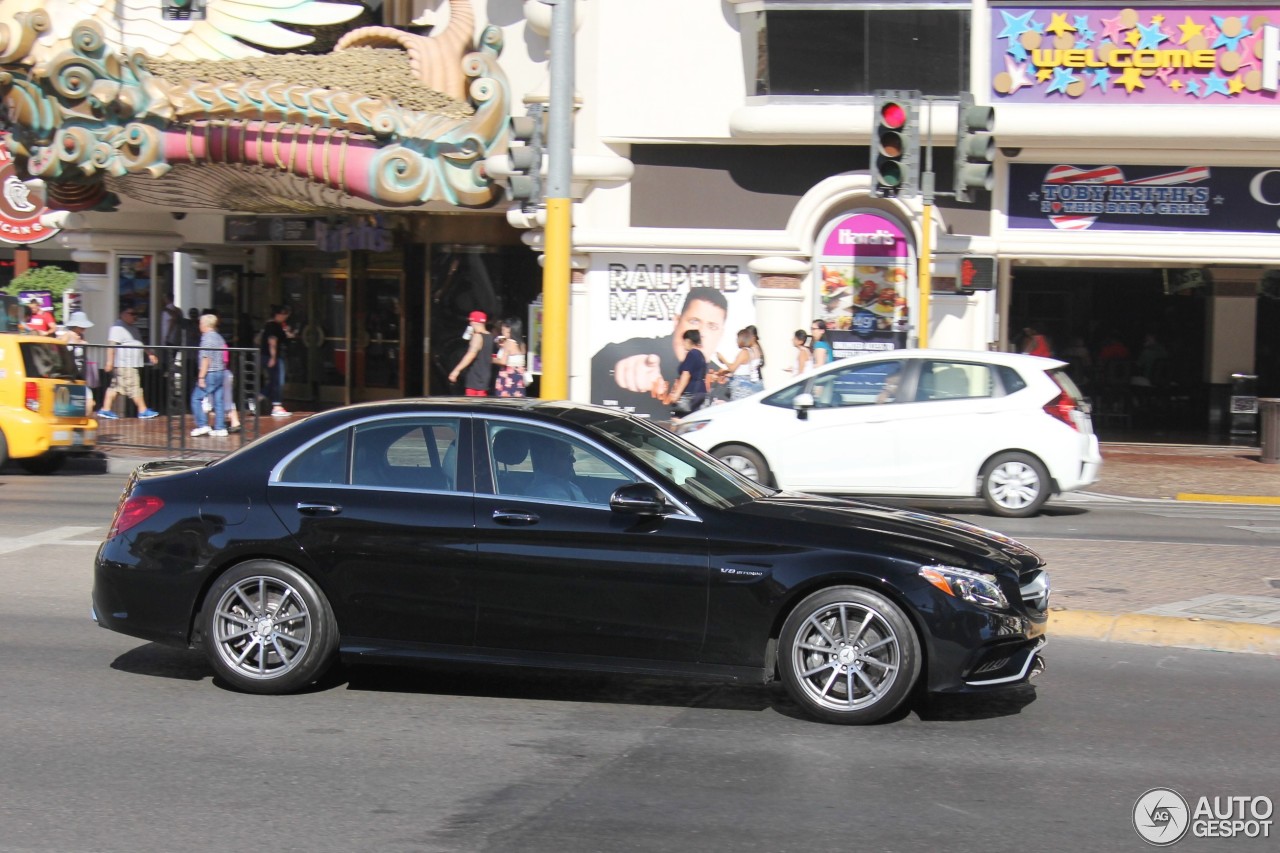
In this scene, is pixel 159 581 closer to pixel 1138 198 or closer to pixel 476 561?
pixel 476 561

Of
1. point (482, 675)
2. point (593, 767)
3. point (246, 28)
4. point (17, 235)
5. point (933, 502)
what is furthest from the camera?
point (17, 235)

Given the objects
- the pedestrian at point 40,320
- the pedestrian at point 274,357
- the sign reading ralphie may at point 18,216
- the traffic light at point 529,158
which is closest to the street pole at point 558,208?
the traffic light at point 529,158

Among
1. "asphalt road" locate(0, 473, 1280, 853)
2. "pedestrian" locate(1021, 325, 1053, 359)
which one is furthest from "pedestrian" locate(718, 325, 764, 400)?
"asphalt road" locate(0, 473, 1280, 853)

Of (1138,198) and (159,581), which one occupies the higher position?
(1138,198)

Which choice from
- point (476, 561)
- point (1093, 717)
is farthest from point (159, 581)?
point (1093, 717)

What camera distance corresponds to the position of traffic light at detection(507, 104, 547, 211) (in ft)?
42.5

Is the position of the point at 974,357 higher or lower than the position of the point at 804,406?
higher

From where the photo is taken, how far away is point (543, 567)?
6.41 m

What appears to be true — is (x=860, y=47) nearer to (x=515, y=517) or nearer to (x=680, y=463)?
(x=680, y=463)

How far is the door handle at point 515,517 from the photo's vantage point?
6.46m

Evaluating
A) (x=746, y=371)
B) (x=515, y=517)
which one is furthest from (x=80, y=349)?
(x=515, y=517)

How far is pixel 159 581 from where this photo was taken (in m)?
6.77

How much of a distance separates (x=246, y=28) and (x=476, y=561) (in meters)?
18.1

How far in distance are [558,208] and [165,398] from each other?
8239 mm
